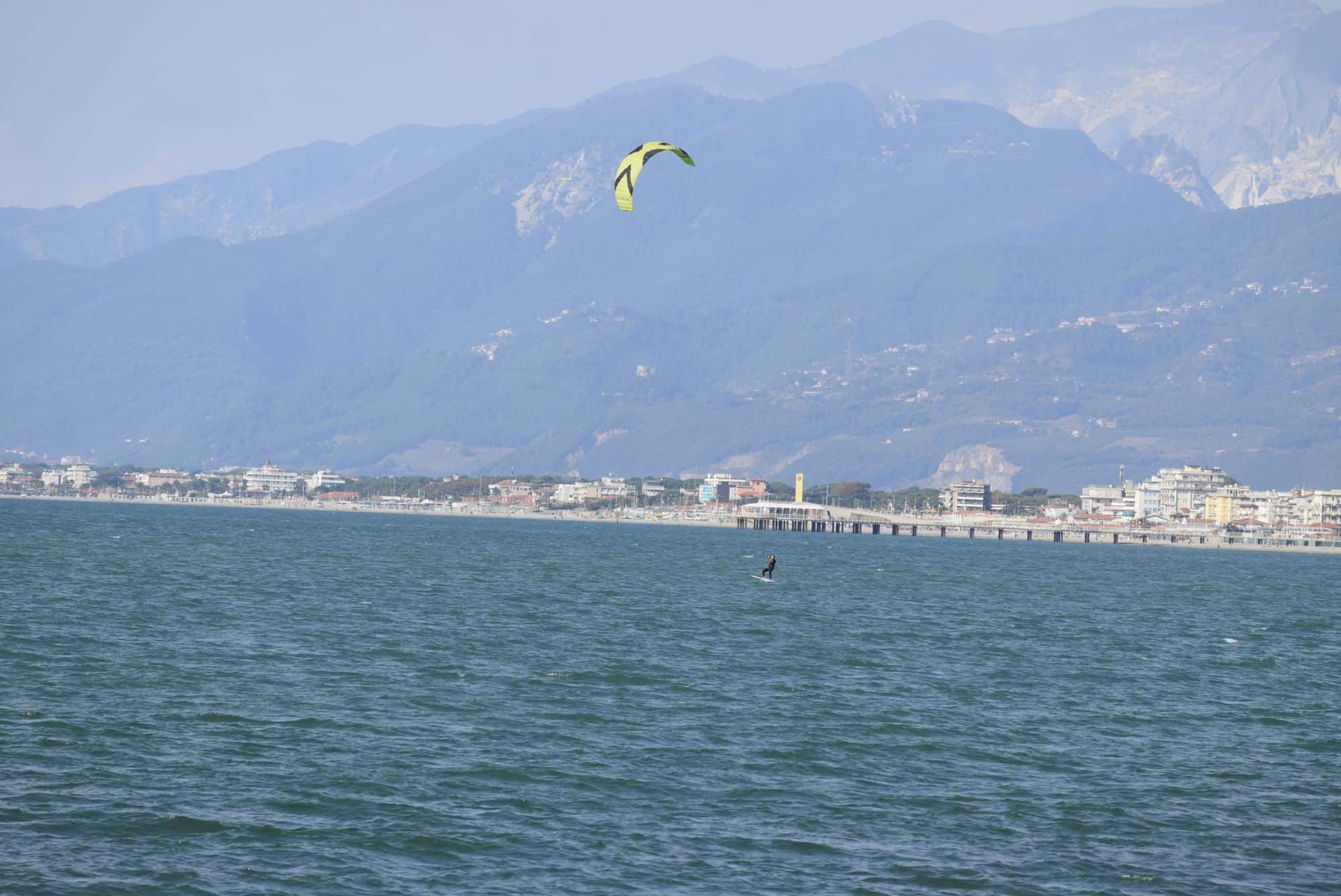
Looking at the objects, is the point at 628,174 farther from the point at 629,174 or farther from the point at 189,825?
the point at 189,825

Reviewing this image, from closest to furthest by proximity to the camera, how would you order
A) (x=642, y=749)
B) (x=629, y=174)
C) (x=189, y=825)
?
(x=189, y=825) → (x=642, y=749) → (x=629, y=174)

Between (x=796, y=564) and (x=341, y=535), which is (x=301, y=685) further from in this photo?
(x=341, y=535)

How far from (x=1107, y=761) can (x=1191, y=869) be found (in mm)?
9573

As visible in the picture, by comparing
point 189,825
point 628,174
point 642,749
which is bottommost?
point 189,825

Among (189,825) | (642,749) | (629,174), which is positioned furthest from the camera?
(629,174)

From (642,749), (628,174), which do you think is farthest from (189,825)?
(628,174)

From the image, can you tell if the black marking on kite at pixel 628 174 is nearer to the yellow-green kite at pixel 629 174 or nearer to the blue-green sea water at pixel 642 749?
the yellow-green kite at pixel 629 174

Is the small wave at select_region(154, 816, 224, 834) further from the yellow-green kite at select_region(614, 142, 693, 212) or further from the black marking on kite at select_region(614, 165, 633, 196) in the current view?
the black marking on kite at select_region(614, 165, 633, 196)

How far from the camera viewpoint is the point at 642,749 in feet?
131

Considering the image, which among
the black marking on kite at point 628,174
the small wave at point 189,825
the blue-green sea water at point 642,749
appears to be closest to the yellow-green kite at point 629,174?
the black marking on kite at point 628,174

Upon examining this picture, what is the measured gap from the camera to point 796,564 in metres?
141

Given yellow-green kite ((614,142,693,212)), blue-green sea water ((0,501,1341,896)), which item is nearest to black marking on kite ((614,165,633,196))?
yellow-green kite ((614,142,693,212))

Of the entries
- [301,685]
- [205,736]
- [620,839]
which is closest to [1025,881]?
[620,839]

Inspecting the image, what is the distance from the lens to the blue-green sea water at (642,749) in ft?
99.7
